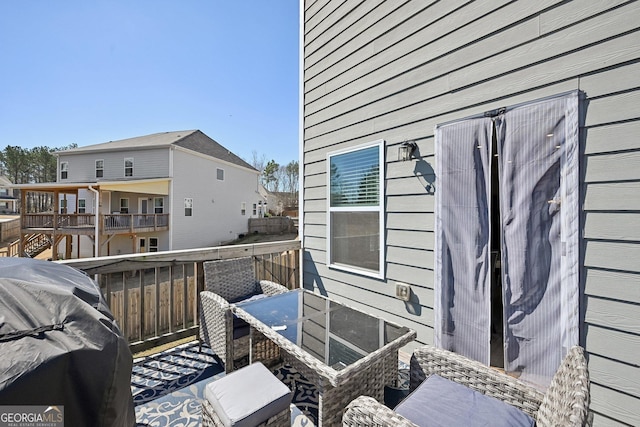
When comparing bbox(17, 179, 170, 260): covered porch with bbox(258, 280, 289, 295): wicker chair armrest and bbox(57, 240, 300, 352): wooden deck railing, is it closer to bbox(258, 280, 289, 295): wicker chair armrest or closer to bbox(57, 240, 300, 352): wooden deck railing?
bbox(57, 240, 300, 352): wooden deck railing

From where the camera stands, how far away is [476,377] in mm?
1555

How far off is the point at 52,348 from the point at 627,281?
9.24 ft

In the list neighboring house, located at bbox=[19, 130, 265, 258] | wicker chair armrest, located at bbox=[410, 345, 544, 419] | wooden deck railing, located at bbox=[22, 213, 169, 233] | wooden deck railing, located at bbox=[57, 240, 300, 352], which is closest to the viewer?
wicker chair armrest, located at bbox=[410, 345, 544, 419]

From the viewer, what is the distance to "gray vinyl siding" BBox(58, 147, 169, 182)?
13.4m

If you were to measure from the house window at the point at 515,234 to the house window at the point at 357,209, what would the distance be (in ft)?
2.31

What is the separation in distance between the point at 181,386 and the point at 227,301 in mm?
772

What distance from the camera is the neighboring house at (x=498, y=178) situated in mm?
1640

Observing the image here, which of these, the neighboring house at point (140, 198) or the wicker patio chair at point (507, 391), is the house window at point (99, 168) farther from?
the wicker patio chair at point (507, 391)

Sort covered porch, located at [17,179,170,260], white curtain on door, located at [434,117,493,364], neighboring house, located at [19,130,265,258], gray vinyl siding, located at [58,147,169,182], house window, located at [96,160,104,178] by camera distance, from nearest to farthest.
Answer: white curtain on door, located at [434,117,493,364] → covered porch, located at [17,179,170,260] → neighboring house, located at [19,130,265,258] → gray vinyl siding, located at [58,147,169,182] → house window, located at [96,160,104,178]

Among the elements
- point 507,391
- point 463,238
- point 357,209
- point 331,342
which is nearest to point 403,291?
point 463,238

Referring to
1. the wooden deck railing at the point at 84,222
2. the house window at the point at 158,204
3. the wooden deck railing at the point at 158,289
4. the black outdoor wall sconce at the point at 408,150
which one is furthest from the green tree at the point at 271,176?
the black outdoor wall sconce at the point at 408,150

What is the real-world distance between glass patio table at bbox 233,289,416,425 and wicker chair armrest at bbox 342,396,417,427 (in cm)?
Result: 19

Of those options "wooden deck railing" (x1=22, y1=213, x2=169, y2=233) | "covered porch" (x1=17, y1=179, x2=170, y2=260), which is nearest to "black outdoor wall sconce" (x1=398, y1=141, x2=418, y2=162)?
"covered porch" (x1=17, y1=179, x2=170, y2=260)

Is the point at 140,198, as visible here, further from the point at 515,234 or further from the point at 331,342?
the point at 515,234
